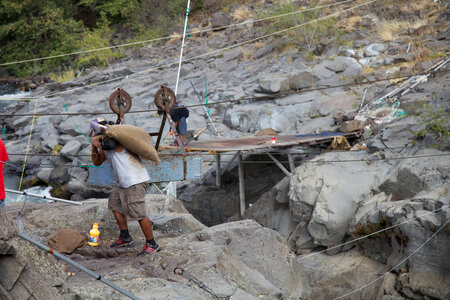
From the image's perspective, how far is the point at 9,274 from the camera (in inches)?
136

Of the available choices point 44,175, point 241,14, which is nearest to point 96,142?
point 44,175

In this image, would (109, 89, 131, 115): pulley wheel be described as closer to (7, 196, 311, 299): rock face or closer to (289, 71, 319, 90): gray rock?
(7, 196, 311, 299): rock face

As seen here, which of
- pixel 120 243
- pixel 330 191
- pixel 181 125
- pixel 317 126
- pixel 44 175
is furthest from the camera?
pixel 44 175

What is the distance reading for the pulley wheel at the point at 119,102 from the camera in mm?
6660

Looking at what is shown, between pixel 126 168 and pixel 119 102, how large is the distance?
1.76m

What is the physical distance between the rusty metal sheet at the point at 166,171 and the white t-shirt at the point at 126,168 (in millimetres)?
2068

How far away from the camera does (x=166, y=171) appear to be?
7375 mm

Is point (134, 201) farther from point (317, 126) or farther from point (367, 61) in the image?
point (367, 61)

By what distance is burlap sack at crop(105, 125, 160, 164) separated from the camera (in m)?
5.07

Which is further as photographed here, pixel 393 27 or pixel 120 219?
pixel 393 27

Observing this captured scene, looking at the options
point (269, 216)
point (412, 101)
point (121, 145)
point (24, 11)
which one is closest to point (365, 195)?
point (269, 216)

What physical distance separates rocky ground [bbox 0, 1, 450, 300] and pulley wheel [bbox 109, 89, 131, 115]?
1351mm

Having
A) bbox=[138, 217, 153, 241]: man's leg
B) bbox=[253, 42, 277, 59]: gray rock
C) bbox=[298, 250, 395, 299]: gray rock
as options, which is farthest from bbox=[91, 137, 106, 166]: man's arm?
bbox=[253, 42, 277, 59]: gray rock

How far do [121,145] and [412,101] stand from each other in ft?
26.1
